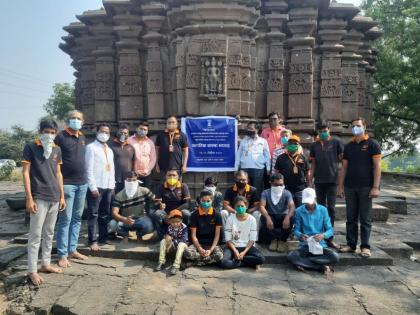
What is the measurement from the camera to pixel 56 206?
467 centimetres

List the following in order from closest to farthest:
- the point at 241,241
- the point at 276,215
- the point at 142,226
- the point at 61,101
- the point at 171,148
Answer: the point at 241,241
the point at 276,215
the point at 142,226
the point at 171,148
the point at 61,101

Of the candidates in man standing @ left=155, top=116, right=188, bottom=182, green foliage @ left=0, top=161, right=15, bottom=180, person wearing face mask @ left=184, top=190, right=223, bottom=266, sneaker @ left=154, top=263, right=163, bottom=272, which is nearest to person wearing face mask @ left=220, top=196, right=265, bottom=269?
person wearing face mask @ left=184, top=190, right=223, bottom=266

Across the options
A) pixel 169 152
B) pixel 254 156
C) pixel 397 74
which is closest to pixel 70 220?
pixel 169 152

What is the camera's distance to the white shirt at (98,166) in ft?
17.7

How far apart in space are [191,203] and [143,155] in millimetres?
1443

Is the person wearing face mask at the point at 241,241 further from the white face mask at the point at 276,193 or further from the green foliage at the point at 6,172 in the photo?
the green foliage at the point at 6,172

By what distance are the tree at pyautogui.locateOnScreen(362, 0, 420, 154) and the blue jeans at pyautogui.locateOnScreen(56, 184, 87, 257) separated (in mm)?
16996

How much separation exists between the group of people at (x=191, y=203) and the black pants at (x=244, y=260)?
0.05ft

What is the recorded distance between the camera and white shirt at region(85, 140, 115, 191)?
5398 mm

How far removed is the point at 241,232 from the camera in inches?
205

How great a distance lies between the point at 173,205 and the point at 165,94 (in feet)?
12.7

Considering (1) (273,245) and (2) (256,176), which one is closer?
(1) (273,245)

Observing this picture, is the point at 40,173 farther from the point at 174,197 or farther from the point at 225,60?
the point at 225,60

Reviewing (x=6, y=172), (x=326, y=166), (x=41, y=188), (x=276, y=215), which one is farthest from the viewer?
(x=6, y=172)
